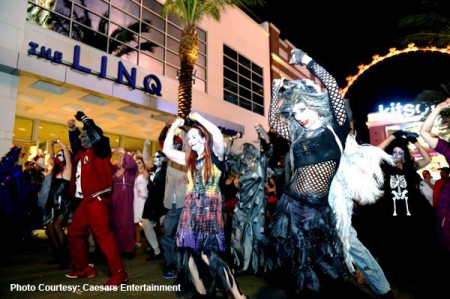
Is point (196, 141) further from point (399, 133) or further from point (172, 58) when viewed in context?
point (172, 58)

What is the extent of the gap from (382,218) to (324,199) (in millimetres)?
2286

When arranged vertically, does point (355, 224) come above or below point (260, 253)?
above

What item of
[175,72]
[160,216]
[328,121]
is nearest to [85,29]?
[175,72]

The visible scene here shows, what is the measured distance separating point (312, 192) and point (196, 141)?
1.34m

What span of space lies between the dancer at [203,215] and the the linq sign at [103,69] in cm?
922

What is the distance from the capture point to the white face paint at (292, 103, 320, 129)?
2508 mm

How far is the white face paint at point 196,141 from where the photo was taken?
310cm

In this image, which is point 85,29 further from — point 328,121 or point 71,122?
point 328,121

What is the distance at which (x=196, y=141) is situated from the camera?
3.10 metres

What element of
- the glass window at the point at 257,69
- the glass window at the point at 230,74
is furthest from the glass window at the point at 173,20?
the glass window at the point at 257,69

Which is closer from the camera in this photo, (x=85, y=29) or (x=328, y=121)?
(x=328, y=121)

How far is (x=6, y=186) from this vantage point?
20.5 ft

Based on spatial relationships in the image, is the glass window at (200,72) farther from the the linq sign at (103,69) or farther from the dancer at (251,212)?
the dancer at (251,212)

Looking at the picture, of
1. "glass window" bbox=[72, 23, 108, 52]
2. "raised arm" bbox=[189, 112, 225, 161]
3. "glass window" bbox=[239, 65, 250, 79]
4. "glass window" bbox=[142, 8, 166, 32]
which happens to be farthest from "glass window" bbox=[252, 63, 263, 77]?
"raised arm" bbox=[189, 112, 225, 161]
